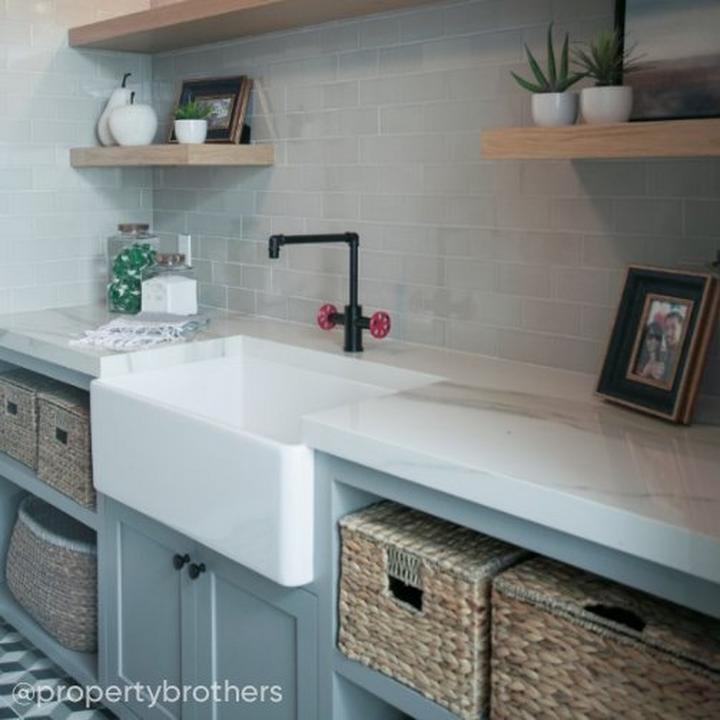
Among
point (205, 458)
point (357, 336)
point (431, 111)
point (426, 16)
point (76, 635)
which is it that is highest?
point (426, 16)

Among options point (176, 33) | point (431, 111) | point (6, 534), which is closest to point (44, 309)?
point (6, 534)

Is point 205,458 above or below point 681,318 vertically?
below

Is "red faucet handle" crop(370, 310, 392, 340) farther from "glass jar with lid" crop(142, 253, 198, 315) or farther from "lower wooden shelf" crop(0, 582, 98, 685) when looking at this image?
"lower wooden shelf" crop(0, 582, 98, 685)

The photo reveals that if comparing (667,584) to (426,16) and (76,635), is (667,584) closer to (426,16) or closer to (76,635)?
(426,16)

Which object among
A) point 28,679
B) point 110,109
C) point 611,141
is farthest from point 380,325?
point 28,679

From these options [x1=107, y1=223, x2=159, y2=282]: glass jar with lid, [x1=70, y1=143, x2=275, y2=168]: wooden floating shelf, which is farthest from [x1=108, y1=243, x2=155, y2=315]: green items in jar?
[x1=70, y1=143, x2=275, y2=168]: wooden floating shelf

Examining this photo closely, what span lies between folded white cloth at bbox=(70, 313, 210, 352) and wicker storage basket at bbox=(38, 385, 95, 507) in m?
0.18

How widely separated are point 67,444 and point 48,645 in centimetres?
67

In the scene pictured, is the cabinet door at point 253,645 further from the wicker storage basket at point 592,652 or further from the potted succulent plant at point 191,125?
the potted succulent plant at point 191,125

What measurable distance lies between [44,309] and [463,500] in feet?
6.89

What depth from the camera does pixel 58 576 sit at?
276 centimetres

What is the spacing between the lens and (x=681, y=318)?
1787 millimetres

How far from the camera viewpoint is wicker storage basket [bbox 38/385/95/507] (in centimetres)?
252

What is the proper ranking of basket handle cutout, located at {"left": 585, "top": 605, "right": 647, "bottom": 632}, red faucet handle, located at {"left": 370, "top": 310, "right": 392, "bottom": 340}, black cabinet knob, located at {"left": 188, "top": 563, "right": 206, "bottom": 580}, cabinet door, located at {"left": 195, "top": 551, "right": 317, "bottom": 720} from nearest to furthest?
basket handle cutout, located at {"left": 585, "top": 605, "right": 647, "bottom": 632} → cabinet door, located at {"left": 195, "top": 551, "right": 317, "bottom": 720} → black cabinet knob, located at {"left": 188, "top": 563, "right": 206, "bottom": 580} → red faucet handle, located at {"left": 370, "top": 310, "right": 392, "bottom": 340}
